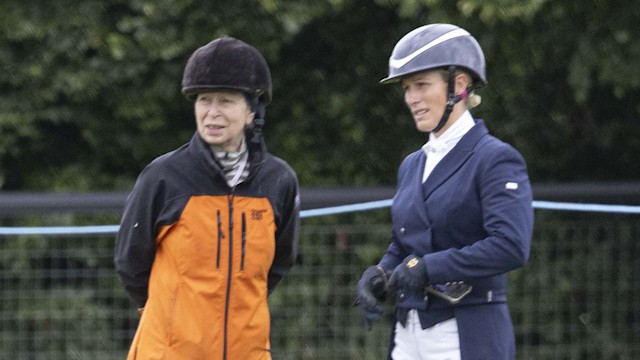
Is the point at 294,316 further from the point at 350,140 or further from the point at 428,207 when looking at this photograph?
the point at 428,207

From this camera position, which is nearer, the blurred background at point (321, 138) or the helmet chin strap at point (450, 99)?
the helmet chin strap at point (450, 99)

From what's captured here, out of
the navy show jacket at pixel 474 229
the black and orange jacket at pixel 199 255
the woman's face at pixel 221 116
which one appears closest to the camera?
the navy show jacket at pixel 474 229

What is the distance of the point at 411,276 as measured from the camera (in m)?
3.76

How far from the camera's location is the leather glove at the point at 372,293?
3945mm

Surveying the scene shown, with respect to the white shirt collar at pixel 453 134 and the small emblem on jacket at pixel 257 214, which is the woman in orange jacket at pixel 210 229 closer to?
the small emblem on jacket at pixel 257 214

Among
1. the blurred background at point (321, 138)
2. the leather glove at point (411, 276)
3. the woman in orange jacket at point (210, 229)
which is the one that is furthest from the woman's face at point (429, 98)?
the blurred background at point (321, 138)

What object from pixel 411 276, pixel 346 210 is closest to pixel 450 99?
pixel 411 276

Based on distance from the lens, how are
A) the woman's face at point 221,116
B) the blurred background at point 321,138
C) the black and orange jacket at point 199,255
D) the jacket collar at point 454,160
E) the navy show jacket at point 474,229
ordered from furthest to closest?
the blurred background at point 321,138 < the woman's face at point 221,116 < the black and orange jacket at point 199,255 < the jacket collar at point 454,160 < the navy show jacket at point 474,229

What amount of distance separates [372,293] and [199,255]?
567 mm

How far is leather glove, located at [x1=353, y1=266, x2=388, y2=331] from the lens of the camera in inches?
155

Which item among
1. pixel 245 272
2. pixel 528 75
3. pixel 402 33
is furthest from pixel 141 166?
pixel 245 272

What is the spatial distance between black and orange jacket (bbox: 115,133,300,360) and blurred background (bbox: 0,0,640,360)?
75.8 inches

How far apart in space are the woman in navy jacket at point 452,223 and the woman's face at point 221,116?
546 mm

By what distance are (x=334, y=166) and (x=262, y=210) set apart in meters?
3.06
